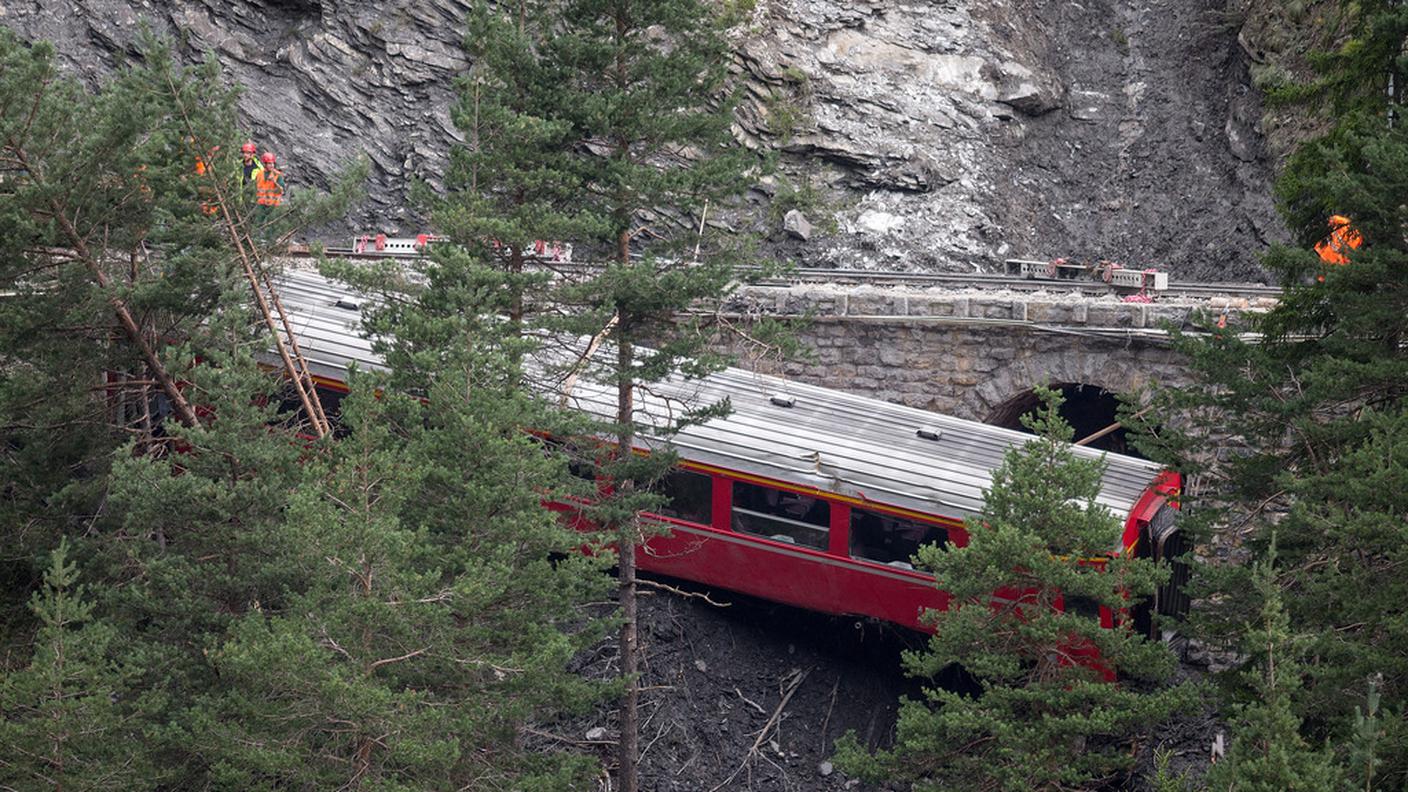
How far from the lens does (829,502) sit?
14.8 meters

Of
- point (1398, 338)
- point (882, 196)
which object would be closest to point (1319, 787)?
point (1398, 338)

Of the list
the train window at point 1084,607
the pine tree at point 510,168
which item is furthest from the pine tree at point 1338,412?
the pine tree at point 510,168

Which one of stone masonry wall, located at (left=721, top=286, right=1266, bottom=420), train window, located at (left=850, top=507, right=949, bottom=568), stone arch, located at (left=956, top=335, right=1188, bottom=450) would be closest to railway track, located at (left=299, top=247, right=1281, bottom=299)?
stone masonry wall, located at (left=721, top=286, right=1266, bottom=420)

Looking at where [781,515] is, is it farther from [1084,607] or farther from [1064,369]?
[1064,369]

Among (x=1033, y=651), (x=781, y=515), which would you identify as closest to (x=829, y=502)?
(x=781, y=515)

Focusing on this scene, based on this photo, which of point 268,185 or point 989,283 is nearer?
point 268,185

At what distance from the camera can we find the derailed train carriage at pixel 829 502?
47.5 feet

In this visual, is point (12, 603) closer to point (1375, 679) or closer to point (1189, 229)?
point (1375, 679)

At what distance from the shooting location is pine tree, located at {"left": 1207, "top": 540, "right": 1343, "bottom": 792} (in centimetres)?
799

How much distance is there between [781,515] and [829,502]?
24.0 inches

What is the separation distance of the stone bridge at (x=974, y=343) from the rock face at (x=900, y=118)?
25.0 feet

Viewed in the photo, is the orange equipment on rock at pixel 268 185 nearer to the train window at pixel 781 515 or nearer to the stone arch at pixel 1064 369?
the train window at pixel 781 515

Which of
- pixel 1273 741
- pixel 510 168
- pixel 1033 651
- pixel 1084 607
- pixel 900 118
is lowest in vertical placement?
pixel 1084 607

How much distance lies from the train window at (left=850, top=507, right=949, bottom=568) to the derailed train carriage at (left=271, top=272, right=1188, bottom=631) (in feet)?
0.04
